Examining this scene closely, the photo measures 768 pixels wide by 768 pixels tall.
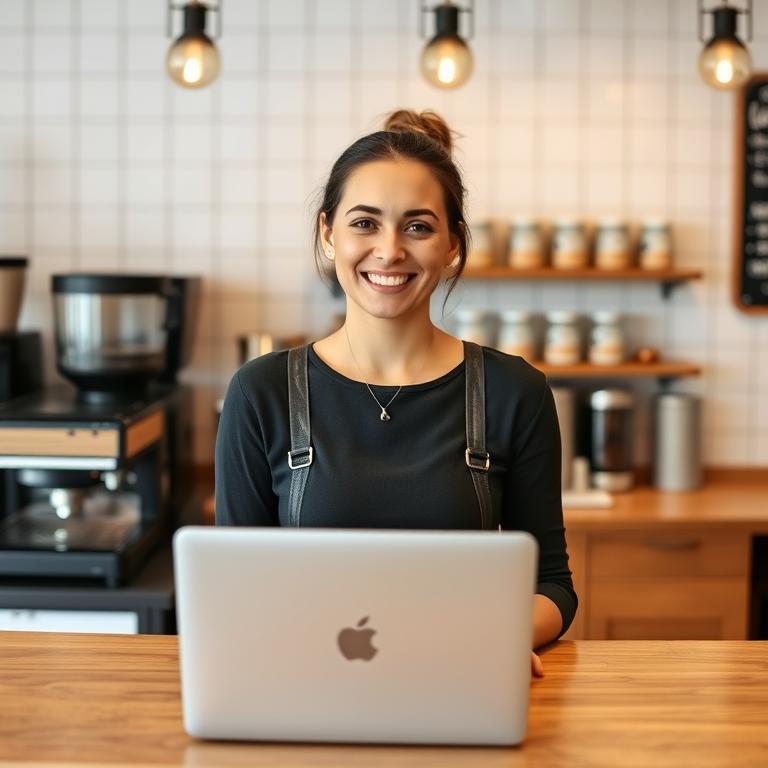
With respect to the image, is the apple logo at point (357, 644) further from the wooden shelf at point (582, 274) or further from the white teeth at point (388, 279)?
the wooden shelf at point (582, 274)

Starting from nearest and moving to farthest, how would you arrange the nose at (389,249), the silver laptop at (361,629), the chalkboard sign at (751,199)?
the silver laptop at (361,629), the nose at (389,249), the chalkboard sign at (751,199)

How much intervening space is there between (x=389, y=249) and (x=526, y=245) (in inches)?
69.7

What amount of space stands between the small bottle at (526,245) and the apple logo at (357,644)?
222 cm

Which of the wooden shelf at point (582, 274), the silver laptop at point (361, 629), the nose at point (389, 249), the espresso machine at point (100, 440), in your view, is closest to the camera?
the silver laptop at point (361, 629)

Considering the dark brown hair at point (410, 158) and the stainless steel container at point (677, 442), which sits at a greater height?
the dark brown hair at point (410, 158)

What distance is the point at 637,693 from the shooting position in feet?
4.10

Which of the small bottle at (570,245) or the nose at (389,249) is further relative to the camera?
the small bottle at (570,245)

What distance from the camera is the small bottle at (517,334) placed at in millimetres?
3201

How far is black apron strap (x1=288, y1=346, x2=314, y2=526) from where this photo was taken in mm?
1497

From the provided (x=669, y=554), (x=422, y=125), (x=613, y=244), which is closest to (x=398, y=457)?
(x=422, y=125)

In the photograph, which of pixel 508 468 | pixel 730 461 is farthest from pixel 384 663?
pixel 730 461

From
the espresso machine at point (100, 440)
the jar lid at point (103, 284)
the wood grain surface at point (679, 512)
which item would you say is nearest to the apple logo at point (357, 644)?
the espresso machine at point (100, 440)

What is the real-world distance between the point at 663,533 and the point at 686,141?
113cm

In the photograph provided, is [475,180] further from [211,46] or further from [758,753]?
[758,753]
